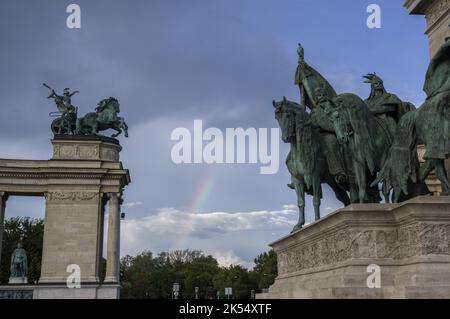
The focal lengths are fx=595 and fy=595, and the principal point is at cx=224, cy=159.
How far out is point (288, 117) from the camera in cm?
1625

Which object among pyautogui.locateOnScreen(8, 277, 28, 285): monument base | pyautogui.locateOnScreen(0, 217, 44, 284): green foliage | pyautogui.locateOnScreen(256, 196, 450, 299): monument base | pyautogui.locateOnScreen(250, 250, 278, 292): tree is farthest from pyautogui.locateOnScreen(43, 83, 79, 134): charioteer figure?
pyautogui.locateOnScreen(250, 250, 278, 292): tree

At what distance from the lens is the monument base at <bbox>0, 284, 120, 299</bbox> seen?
38.7 meters

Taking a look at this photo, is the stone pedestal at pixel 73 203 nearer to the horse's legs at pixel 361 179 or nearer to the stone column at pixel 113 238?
the stone column at pixel 113 238

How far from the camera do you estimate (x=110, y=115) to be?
46125 millimetres

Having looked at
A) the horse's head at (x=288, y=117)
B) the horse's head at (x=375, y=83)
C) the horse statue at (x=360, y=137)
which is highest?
the horse's head at (x=375, y=83)

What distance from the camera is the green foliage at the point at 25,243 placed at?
6375cm

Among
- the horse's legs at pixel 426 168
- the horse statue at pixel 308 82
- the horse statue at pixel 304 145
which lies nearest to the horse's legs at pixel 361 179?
the horse's legs at pixel 426 168

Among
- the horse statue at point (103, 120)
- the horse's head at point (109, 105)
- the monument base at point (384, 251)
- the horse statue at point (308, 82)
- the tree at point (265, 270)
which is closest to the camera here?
the monument base at point (384, 251)

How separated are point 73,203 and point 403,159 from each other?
3180cm

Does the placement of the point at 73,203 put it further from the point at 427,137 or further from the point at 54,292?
the point at 427,137

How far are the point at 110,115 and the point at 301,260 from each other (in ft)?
107

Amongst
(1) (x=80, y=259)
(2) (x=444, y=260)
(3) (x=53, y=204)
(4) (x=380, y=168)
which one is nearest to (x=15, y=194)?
(3) (x=53, y=204)

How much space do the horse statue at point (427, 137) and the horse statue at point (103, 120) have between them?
33.9 metres
